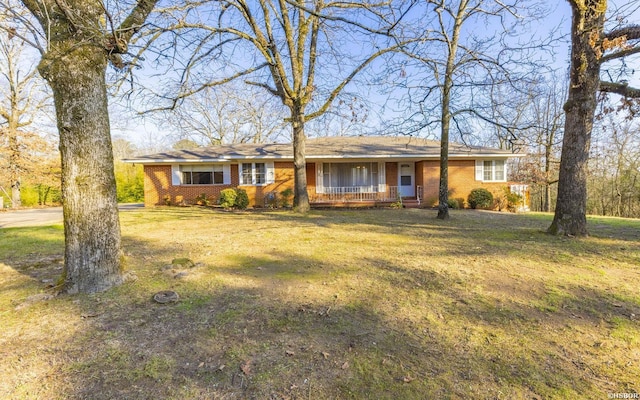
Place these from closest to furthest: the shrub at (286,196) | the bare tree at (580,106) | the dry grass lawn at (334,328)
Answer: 1. the dry grass lawn at (334,328)
2. the bare tree at (580,106)
3. the shrub at (286,196)

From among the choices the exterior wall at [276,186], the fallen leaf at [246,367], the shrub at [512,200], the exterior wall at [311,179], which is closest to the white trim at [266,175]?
the exterior wall at [276,186]

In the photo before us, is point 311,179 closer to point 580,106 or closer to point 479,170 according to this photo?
point 479,170

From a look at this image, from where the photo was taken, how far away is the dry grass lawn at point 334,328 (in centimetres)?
209

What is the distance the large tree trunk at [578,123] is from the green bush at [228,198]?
13277mm

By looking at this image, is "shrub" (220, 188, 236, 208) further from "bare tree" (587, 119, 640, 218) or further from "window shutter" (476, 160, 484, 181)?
"bare tree" (587, 119, 640, 218)

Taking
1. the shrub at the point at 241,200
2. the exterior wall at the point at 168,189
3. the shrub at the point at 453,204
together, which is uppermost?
the exterior wall at the point at 168,189

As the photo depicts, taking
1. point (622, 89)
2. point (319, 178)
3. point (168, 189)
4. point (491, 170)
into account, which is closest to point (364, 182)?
point (319, 178)

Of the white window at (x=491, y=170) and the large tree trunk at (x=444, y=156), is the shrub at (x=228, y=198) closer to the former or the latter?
the large tree trunk at (x=444, y=156)

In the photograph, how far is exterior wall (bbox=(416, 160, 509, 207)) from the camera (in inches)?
658

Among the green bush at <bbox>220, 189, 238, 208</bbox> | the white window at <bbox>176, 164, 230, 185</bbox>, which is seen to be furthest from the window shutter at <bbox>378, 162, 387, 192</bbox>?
the white window at <bbox>176, 164, 230, 185</bbox>

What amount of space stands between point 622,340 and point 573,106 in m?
5.53

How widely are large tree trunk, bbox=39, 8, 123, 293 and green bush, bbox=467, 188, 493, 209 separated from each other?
1621 cm

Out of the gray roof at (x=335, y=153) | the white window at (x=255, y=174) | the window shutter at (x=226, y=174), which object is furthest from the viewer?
the window shutter at (x=226, y=174)

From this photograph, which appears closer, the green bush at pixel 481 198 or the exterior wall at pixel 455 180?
the green bush at pixel 481 198
